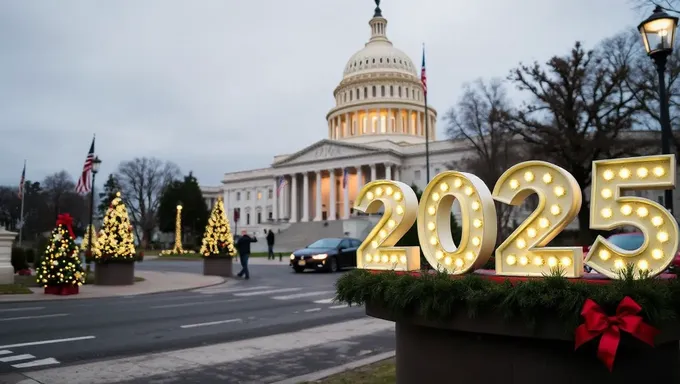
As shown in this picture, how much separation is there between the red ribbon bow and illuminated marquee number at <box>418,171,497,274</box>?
123 centimetres

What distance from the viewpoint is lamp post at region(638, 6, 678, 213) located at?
8438 mm

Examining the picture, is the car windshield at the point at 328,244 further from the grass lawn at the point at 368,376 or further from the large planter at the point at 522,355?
the large planter at the point at 522,355

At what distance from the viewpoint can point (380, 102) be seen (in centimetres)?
10475

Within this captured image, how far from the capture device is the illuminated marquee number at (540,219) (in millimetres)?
4223

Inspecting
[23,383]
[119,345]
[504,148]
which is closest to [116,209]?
[119,345]

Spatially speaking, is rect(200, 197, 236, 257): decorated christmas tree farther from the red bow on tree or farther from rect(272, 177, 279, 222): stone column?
rect(272, 177, 279, 222): stone column

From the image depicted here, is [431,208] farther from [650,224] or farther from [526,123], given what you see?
[526,123]

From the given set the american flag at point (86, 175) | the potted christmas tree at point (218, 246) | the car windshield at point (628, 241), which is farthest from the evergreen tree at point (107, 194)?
the car windshield at point (628, 241)

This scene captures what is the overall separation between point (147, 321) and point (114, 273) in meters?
10.1

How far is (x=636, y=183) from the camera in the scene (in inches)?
156

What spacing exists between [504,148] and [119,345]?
145 feet

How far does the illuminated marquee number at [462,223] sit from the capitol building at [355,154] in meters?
80.9

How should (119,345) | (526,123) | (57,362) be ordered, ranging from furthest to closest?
(526,123), (119,345), (57,362)

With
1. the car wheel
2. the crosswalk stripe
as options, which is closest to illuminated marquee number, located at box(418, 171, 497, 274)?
the crosswalk stripe
